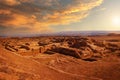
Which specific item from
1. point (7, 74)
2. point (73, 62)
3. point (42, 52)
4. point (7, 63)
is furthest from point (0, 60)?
point (42, 52)

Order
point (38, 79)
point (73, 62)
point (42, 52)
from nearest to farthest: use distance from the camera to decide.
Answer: point (38, 79) < point (73, 62) < point (42, 52)

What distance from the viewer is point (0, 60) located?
10.9 m

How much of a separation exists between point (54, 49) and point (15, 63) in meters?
15.2

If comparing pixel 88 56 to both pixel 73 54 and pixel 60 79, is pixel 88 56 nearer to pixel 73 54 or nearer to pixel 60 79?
pixel 73 54

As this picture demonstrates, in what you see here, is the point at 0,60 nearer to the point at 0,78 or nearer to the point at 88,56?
the point at 0,78

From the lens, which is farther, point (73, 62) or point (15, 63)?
point (73, 62)

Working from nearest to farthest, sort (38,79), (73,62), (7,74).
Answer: (7,74)
(38,79)
(73,62)

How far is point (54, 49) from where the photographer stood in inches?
1053

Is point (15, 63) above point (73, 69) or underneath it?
above

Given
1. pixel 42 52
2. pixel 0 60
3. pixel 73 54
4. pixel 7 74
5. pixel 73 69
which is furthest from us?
pixel 42 52

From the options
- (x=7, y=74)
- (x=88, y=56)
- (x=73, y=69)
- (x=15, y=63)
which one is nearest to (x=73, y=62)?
(x=73, y=69)

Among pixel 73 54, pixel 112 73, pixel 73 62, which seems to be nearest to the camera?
pixel 112 73

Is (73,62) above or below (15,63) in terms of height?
below

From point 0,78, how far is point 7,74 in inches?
29.5
